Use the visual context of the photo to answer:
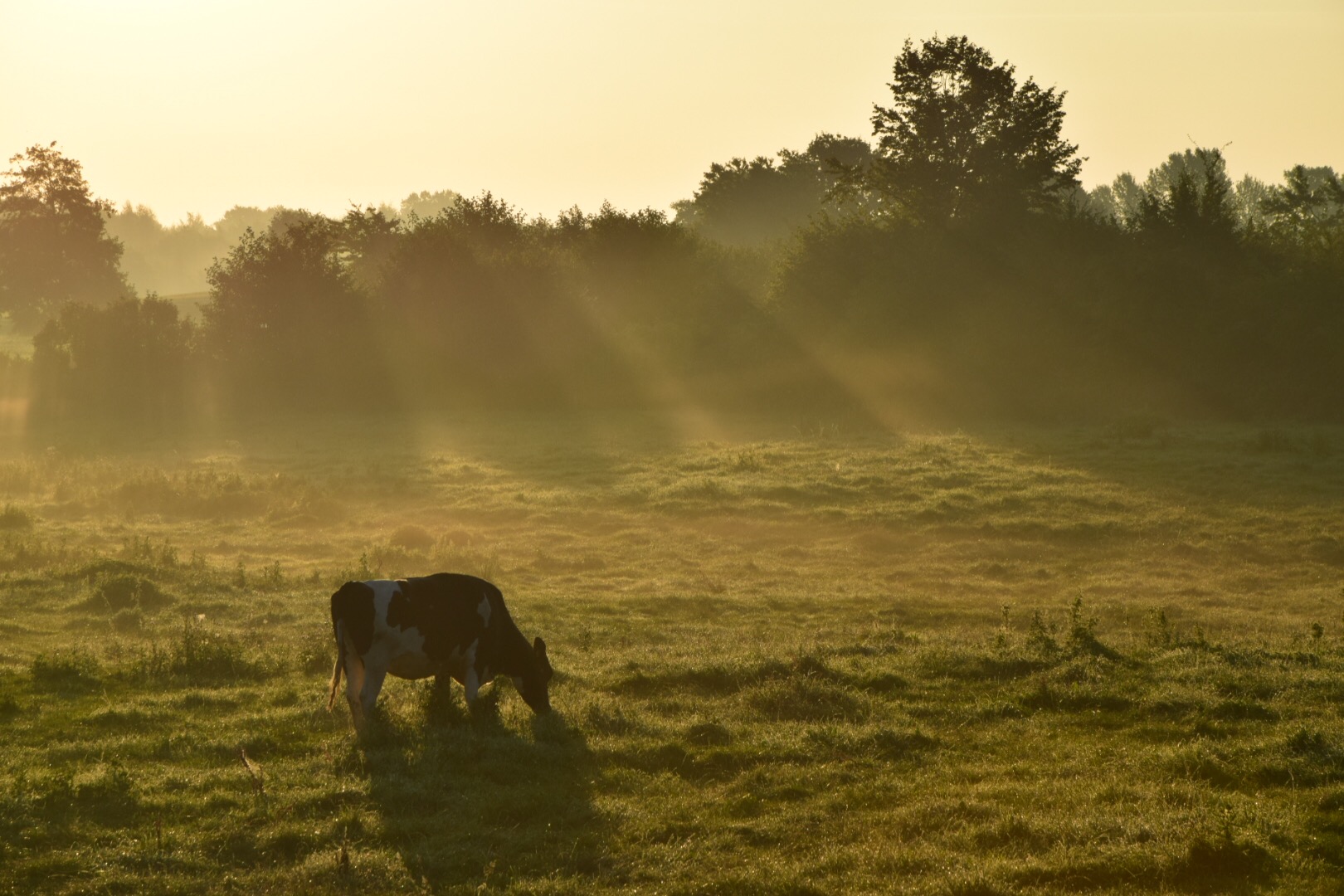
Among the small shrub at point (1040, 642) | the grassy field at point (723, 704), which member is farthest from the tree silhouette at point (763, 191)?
the small shrub at point (1040, 642)

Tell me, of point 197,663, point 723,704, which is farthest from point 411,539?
point 723,704

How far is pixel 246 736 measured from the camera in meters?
10.5

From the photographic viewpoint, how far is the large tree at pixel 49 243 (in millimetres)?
82188

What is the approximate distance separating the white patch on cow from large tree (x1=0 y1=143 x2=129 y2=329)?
79.1 m

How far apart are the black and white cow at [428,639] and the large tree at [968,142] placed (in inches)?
1580

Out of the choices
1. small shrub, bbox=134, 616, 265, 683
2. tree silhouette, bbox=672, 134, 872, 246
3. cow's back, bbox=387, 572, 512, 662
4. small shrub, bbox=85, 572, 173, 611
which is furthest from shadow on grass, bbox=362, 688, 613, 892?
tree silhouette, bbox=672, 134, 872, 246

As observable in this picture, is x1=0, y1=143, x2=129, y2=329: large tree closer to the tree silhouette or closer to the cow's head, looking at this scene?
the tree silhouette

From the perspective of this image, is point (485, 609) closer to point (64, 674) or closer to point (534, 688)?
point (534, 688)

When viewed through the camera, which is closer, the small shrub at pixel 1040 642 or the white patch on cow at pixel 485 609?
the white patch on cow at pixel 485 609

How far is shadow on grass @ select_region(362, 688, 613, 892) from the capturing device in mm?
7793

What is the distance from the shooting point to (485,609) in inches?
443

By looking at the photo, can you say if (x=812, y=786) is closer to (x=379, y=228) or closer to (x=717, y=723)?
(x=717, y=723)

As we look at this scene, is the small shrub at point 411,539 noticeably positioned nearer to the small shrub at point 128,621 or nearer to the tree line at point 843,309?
the small shrub at point 128,621

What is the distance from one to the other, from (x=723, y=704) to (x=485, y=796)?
11.1ft
